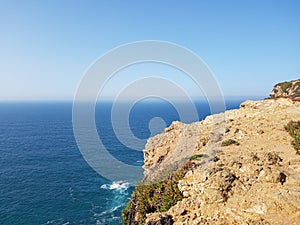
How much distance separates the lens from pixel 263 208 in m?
15.9

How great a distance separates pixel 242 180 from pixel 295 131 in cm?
1234

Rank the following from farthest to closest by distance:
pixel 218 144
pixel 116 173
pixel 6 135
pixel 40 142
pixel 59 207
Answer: pixel 6 135 → pixel 40 142 → pixel 116 173 → pixel 59 207 → pixel 218 144

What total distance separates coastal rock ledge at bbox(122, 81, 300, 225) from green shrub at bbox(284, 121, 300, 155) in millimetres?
307

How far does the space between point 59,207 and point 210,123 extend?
30.7 meters

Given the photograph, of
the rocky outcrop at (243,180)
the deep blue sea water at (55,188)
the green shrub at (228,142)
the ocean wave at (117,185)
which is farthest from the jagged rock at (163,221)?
the ocean wave at (117,185)

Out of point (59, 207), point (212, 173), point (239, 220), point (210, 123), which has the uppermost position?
point (210, 123)

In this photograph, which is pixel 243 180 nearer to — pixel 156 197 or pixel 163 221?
pixel 163 221

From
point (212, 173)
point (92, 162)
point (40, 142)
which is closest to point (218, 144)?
point (212, 173)

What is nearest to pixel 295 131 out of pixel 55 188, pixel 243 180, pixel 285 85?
pixel 243 180

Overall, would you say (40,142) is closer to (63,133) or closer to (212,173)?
(63,133)

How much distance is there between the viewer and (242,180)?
63.0ft

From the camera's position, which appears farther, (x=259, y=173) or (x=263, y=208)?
(x=259, y=173)

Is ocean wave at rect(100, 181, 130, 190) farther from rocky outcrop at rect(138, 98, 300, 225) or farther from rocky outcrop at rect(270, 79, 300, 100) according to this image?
rocky outcrop at rect(270, 79, 300, 100)

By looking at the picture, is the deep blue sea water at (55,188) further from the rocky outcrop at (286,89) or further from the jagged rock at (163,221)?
the rocky outcrop at (286,89)
